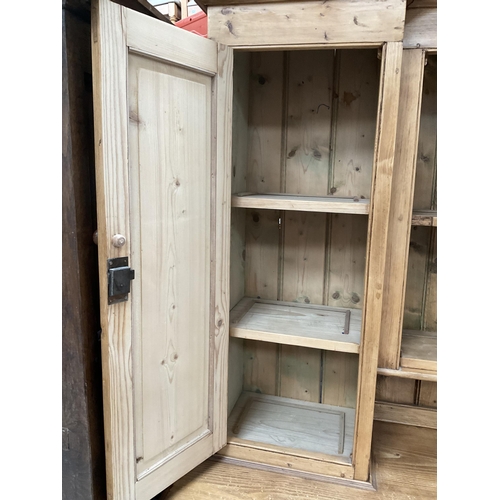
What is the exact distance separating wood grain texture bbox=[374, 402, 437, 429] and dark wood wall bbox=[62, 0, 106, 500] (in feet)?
4.57

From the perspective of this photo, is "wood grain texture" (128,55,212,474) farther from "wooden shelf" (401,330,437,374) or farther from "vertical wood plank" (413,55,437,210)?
"vertical wood plank" (413,55,437,210)

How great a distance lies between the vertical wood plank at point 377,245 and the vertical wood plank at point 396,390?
1.84 feet

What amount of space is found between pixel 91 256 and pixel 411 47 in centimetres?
132

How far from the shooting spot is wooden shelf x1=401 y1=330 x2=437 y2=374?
1.75m

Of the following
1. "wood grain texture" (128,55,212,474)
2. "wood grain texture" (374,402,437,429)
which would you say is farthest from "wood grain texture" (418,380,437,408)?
"wood grain texture" (128,55,212,474)

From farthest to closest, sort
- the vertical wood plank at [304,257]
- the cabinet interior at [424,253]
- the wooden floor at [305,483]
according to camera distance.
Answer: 1. the vertical wood plank at [304,257]
2. the cabinet interior at [424,253]
3. the wooden floor at [305,483]

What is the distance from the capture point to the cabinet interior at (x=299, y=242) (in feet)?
6.26

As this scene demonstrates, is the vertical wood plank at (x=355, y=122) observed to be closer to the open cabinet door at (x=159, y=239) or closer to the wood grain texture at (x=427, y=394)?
the open cabinet door at (x=159, y=239)

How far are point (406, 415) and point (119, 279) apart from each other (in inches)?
65.3

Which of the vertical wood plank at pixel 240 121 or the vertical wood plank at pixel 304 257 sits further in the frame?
the vertical wood plank at pixel 304 257

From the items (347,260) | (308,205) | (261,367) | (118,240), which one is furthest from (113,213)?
(261,367)

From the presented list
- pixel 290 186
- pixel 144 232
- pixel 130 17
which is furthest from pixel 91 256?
pixel 290 186

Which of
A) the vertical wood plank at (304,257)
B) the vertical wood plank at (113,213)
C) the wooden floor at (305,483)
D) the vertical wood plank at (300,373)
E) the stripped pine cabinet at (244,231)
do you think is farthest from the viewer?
the vertical wood plank at (300,373)

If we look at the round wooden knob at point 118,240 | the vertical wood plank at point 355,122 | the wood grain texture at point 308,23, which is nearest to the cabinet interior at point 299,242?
the vertical wood plank at point 355,122
